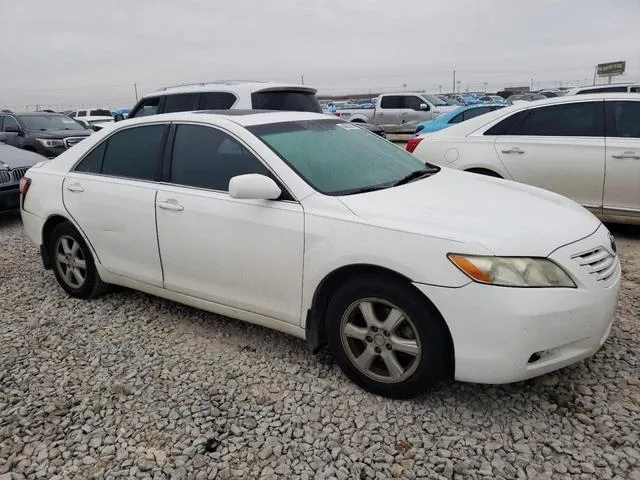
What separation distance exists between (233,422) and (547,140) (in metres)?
4.61

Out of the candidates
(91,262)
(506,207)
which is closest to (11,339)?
(91,262)

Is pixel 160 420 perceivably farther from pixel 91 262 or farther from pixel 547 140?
pixel 547 140

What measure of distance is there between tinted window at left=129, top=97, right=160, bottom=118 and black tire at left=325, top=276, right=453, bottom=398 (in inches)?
254

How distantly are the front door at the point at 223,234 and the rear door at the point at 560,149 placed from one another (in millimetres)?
3643

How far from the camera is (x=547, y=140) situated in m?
5.72

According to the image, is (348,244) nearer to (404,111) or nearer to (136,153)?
(136,153)

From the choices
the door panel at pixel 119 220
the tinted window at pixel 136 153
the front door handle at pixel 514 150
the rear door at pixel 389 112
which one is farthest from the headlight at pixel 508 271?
the rear door at pixel 389 112

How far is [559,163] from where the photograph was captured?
5590mm

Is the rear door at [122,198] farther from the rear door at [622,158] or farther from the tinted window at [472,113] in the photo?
the tinted window at [472,113]

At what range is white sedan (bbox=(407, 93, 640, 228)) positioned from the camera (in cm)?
533

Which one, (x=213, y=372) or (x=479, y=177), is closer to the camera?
(x=213, y=372)

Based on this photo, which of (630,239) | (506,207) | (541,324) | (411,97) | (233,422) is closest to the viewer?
(541,324)

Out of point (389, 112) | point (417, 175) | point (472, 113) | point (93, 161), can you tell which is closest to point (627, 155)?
point (417, 175)

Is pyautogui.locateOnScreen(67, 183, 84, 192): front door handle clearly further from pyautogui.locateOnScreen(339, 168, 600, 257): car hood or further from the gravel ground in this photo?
pyautogui.locateOnScreen(339, 168, 600, 257): car hood
